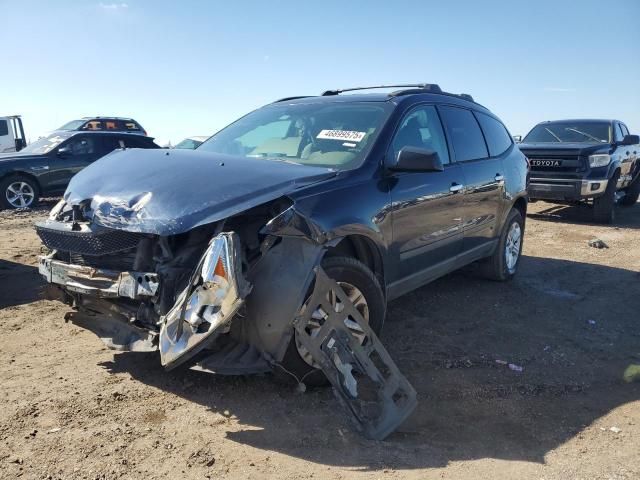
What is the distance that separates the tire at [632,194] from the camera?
12.8 meters

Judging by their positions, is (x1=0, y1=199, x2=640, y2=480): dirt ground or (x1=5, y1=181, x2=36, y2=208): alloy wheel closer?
(x1=0, y1=199, x2=640, y2=480): dirt ground

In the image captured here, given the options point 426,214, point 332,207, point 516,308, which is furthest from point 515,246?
point 332,207

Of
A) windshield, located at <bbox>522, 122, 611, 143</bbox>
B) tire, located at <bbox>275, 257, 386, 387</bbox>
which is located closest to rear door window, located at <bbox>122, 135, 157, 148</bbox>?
windshield, located at <bbox>522, 122, 611, 143</bbox>

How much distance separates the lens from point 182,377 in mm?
3475

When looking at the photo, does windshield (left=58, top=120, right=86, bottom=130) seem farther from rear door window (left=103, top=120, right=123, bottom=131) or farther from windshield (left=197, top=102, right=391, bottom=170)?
windshield (left=197, top=102, right=391, bottom=170)

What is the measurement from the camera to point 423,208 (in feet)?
13.7

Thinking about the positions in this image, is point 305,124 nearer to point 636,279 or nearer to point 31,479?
point 31,479

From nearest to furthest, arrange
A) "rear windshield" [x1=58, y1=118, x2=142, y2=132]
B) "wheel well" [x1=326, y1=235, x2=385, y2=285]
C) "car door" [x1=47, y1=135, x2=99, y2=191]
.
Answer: "wheel well" [x1=326, y1=235, x2=385, y2=285] < "car door" [x1=47, y1=135, x2=99, y2=191] < "rear windshield" [x1=58, y1=118, x2=142, y2=132]

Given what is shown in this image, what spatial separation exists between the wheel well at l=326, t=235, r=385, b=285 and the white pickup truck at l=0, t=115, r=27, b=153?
19989 mm

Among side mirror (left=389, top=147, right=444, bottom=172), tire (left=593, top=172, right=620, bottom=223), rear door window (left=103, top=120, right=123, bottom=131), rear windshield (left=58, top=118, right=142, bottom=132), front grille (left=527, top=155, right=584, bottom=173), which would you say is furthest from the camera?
rear door window (left=103, top=120, right=123, bottom=131)

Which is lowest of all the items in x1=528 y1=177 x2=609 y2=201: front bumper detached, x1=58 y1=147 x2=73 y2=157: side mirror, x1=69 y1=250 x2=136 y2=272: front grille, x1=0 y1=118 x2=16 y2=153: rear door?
x1=528 y1=177 x2=609 y2=201: front bumper detached

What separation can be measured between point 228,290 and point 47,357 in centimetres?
191

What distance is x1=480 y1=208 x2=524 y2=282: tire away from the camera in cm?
585

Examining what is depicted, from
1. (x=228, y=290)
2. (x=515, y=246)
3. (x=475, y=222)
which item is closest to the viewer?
(x=228, y=290)
